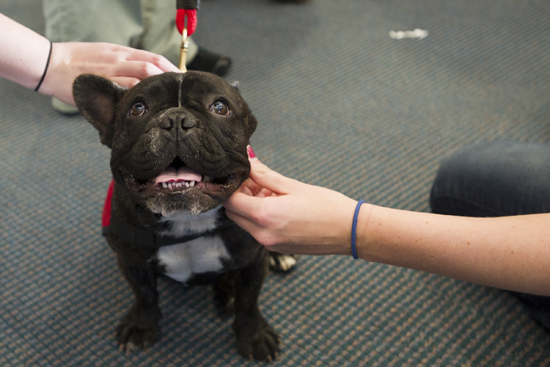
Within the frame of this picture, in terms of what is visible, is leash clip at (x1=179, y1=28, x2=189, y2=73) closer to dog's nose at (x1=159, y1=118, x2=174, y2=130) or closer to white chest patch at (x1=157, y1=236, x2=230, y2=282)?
dog's nose at (x1=159, y1=118, x2=174, y2=130)

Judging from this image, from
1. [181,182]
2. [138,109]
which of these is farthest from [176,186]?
[138,109]

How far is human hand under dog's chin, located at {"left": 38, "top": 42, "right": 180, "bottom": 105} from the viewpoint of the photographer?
55.5 inches

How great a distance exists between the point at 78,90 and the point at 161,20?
5.57 ft

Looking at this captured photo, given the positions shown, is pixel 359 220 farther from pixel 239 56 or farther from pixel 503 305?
pixel 239 56

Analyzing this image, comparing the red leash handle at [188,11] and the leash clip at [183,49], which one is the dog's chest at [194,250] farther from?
the red leash handle at [188,11]

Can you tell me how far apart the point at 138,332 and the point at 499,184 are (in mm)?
1320

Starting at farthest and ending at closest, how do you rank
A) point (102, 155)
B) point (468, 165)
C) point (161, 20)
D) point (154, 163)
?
point (161, 20)
point (102, 155)
point (468, 165)
point (154, 163)

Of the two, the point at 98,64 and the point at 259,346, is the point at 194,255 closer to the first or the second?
the point at 259,346

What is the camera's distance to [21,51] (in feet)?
4.83

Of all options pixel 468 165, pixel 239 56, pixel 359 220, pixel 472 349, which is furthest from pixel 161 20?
pixel 472 349

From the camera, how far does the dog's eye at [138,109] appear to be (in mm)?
1191

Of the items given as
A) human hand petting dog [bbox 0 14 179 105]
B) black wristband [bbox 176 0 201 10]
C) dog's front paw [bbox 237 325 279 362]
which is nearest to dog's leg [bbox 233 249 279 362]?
dog's front paw [bbox 237 325 279 362]

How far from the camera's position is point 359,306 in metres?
1.72

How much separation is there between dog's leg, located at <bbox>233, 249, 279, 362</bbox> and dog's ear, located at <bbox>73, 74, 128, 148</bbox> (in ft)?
1.87
